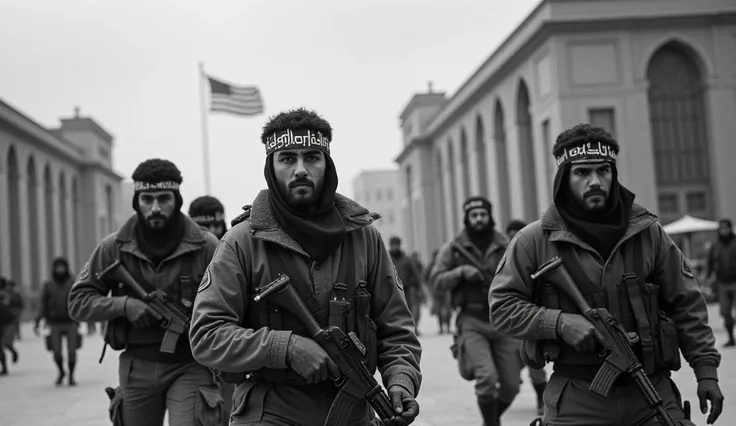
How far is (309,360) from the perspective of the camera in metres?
3.81

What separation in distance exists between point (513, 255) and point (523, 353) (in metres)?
0.52

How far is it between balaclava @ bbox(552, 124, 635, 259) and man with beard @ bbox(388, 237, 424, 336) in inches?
613

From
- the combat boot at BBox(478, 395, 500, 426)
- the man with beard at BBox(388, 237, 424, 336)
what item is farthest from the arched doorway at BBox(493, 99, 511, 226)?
the combat boot at BBox(478, 395, 500, 426)

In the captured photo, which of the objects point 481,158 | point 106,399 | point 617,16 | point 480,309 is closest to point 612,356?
point 480,309

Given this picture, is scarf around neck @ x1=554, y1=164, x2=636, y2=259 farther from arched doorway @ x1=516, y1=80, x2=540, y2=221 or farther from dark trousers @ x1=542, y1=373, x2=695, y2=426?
arched doorway @ x1=516, y1=80, x2=540, y2=221

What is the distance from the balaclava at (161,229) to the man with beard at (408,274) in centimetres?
1435

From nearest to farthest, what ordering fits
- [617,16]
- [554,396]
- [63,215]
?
[554,396], [617,16], [63,215]

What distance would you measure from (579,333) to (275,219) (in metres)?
1.56

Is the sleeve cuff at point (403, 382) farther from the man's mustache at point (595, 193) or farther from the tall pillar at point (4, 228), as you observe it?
the tall pillar at point (4, 228)

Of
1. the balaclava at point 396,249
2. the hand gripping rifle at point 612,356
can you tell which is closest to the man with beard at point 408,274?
the balaclava at point 396,249

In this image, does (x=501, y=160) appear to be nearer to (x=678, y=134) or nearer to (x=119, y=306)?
(x=678, y=134)

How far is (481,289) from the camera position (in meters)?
9.37

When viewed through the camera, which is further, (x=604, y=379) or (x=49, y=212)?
(x=49, y=212)

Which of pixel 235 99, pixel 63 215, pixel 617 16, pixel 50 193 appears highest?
pixel 617 16
